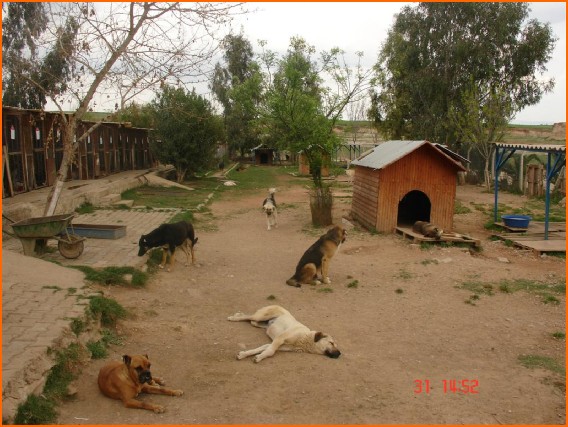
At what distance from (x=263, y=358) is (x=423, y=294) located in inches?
171

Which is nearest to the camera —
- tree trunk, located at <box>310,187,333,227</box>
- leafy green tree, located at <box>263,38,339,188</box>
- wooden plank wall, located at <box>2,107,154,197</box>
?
wooden plank wall, located at <box>2,107,154,197</box>

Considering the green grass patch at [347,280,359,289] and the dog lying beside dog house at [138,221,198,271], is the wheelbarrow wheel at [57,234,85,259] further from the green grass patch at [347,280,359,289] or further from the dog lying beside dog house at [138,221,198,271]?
the green grass patch at [347,280,359,289]

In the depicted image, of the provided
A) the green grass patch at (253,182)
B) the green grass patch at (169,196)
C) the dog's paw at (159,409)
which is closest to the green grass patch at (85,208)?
the green grass patch at (169,196)

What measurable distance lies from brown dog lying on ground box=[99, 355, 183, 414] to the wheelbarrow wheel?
17.3 feet

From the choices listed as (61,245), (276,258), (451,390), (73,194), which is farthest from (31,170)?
(451,390)

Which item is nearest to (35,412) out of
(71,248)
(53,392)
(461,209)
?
(53,392)

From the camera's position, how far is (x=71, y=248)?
9.99m

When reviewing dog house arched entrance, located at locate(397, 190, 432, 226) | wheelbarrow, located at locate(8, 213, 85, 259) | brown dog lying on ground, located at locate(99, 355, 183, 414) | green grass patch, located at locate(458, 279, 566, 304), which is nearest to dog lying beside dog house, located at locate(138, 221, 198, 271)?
wheelbarrow, located at locate(8, 213, 85, 259)

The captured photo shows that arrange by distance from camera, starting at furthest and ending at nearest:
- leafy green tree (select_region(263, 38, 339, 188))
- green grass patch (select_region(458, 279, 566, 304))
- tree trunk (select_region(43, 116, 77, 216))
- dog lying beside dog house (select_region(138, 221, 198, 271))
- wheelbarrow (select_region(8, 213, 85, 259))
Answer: leafy green tree (select_region(263, 38, 339, 188)), tree trunk (select_region(43, 116, 77, 216)), dog lying beside dog house (select_region(138, 221, 198, 271)), wheelbarrow (select_region(8, 213, 85, 259)), green grass patch (select_region(458, 279, 566, 304))

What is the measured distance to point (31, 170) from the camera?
1795 centimetres

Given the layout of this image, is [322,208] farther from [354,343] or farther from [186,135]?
[186,135]

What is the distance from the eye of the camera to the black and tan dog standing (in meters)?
9.95

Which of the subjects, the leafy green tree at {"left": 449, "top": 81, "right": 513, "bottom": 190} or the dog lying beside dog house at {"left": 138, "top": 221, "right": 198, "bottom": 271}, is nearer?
the dog lying beside dog house at {"left": 138, "top": 221, "right": 198, "bottom": 271}

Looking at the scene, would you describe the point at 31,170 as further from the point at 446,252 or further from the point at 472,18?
the point at 472,18
